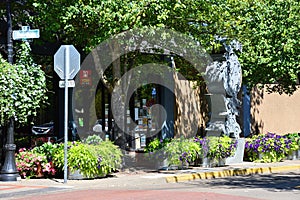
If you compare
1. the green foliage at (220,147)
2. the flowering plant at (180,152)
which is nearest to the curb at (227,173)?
the flowering plant at (180,152)

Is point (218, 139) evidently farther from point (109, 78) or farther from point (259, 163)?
point (109, 78)

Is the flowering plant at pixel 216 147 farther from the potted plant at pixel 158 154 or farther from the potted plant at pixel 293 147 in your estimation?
the potted plant at pixel 293 147

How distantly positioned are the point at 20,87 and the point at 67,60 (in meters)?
1.52

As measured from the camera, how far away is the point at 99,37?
15.9m

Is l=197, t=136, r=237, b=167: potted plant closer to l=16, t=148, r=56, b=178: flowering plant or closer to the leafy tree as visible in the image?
the leafy tree

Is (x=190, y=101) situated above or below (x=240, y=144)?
above

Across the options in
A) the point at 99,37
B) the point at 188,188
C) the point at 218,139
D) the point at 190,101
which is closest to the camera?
the point at 188,188

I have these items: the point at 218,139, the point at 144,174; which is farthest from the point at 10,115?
the point at 218,139

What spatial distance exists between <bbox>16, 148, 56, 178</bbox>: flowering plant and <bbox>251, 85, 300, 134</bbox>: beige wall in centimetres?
1483

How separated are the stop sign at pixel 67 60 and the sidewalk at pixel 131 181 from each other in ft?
9.37

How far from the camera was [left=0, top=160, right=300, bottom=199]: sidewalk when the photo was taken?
44.8 ft

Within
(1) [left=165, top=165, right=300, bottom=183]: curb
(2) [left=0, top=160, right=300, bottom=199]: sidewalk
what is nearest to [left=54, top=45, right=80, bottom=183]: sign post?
(2) [left=0, top=160, right=300, bottom=199]: sidewalk

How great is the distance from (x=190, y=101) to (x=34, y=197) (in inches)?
548

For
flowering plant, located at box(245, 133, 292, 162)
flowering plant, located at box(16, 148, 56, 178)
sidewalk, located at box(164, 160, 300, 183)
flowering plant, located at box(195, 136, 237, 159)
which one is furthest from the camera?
flowering plant, located at box(245, 133, 292, 162)
